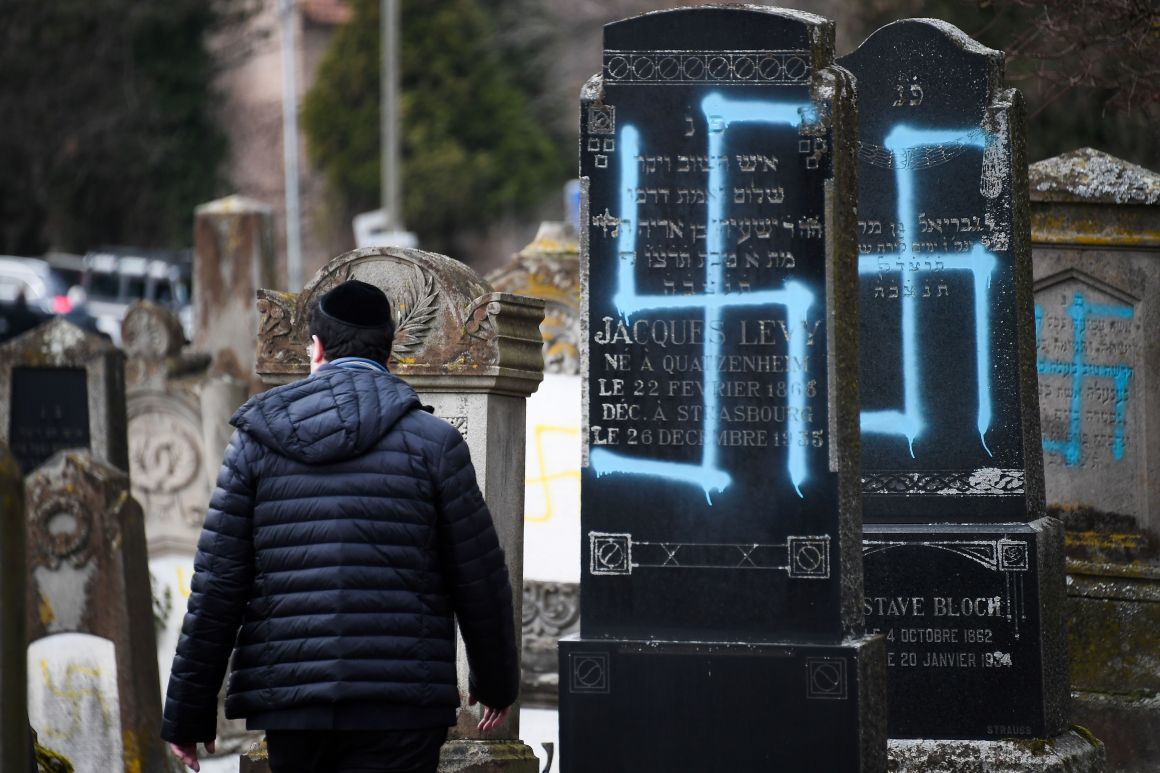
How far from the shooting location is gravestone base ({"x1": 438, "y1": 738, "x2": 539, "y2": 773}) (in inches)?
277

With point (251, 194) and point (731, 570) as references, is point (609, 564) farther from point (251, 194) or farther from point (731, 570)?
point (251, 194)

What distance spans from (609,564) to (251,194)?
131 feet

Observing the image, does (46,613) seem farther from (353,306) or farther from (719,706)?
(353,306)

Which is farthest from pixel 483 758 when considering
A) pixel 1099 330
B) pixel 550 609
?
pixel 1099 330

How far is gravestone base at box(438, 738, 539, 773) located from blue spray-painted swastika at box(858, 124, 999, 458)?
1797mm

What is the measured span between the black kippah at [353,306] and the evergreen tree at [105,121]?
35002mm

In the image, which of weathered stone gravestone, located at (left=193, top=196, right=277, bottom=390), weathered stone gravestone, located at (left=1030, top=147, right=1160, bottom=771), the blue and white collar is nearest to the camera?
the blue and white collar

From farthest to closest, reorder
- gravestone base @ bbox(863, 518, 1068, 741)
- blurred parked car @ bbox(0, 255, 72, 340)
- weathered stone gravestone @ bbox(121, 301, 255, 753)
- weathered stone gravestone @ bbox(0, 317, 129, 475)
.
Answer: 1. blurred parked car @ bbox(0, 255, 72, 340)
2. weathered stone gravestone @ bbox(121, 301, 255, 753)
3. weathered stone gravestone @ bbox(0, 317, 129, 475)
4. gravestone base @ bbox(863, 518, 1068, 741)

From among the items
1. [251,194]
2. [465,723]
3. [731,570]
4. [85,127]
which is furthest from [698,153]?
[251,194]

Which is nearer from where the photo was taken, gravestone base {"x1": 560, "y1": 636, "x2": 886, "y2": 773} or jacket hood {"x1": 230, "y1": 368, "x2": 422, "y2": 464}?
jacket hood {"x1": 230, "y1": 368, "x2": 422, "y2": 464}

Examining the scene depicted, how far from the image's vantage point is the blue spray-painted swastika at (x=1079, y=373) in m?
8.92

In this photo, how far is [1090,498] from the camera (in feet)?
29.6

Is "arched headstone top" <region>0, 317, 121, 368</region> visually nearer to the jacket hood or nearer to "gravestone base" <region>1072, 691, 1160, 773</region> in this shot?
"gravestone base" <region>1072, 691, 1160, 773</region>

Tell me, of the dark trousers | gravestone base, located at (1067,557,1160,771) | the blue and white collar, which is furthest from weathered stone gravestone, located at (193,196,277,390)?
the dark trousers
